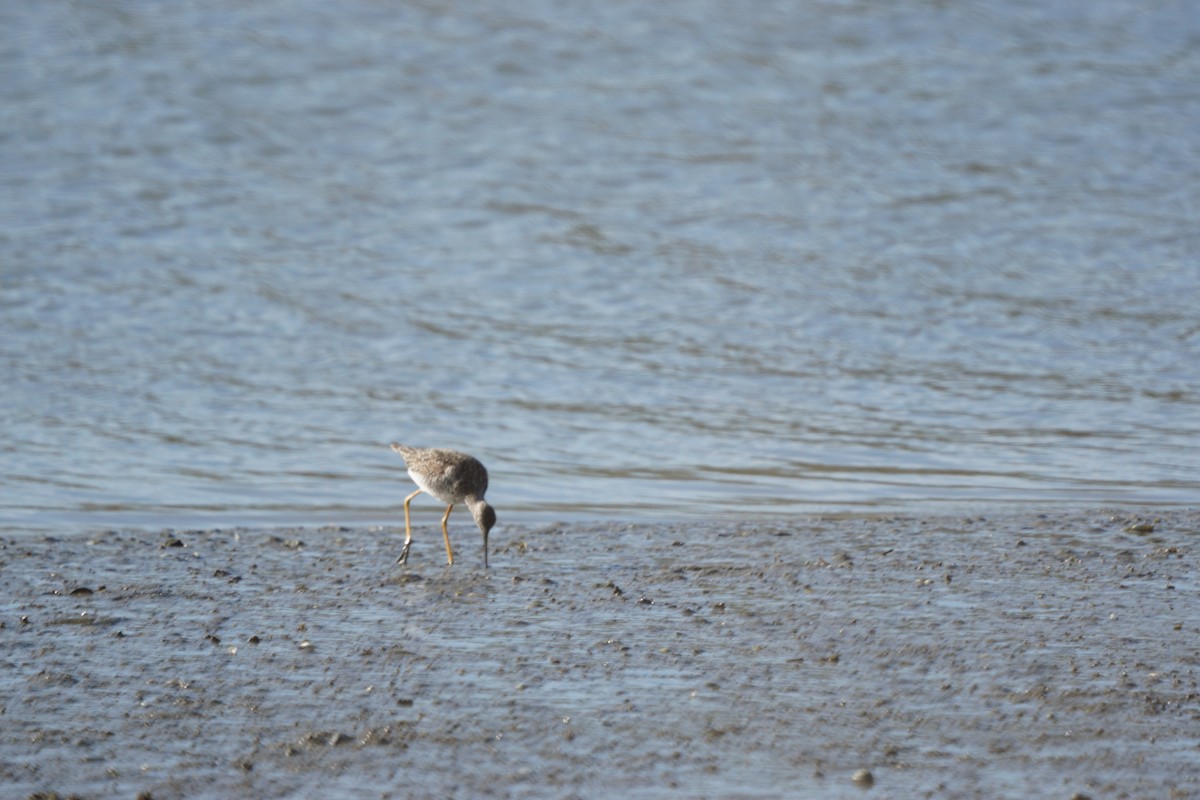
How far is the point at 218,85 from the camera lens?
67.0 ft

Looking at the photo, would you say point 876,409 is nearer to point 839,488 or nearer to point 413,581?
point 839,488

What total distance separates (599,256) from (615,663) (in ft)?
32.8

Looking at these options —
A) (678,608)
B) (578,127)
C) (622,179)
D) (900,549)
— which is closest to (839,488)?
(900,549)

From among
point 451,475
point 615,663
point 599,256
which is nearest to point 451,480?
point 451,475

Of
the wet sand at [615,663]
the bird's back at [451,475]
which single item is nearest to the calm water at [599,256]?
the bird's back at [451,475]

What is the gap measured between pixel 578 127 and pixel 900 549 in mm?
12283

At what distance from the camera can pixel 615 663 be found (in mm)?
6145

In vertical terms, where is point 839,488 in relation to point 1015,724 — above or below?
below

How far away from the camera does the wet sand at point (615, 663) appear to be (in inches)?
199

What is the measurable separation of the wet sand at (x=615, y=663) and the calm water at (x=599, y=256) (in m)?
1.37

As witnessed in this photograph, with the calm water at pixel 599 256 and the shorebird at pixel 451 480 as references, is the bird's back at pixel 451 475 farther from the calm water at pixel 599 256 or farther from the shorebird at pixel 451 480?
the calm water at pixel 599 256

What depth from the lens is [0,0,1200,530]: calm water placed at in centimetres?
1049

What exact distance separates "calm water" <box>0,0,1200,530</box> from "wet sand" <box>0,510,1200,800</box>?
4.50 ft

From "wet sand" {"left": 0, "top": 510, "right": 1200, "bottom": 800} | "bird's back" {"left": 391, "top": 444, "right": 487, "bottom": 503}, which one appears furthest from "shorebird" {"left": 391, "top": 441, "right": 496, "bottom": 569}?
"wet sand" {"left": 0, "top": 510, "right": 1200, "bottom": 800}
